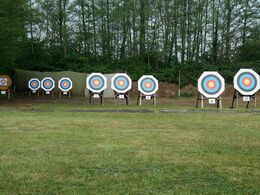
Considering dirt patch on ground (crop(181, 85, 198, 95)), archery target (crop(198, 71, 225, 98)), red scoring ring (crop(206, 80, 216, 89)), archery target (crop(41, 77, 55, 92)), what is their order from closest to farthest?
archery target (crop(198, 71, 225, 98))
red scoring ring (crop(206, 80, 216, 89))
archery target (crop(41, 77, 55, 92))
dirt patch on ground (crop(181, 85, 198, 95))

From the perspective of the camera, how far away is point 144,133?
19.9 feet

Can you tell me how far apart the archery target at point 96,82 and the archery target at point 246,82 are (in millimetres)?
5483

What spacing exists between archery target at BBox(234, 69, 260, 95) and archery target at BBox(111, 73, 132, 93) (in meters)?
4.43

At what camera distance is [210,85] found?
45.2ft

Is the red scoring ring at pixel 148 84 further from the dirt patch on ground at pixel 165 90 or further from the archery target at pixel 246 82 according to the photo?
the dirt patch on ground at pixel 165 90

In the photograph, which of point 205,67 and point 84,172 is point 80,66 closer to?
point 205,67

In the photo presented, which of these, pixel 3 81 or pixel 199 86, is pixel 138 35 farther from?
pixel 199 86

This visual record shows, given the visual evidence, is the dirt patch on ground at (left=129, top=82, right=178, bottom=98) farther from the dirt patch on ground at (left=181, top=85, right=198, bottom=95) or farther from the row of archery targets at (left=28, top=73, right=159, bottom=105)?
the row of archery targets at (left=28, top=73, right=159, bottom=105)

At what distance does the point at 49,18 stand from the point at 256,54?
16.7m

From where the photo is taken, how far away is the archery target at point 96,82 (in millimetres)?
15523

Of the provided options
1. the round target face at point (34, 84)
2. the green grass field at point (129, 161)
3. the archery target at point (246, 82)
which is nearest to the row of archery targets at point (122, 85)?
the archery target at point (246, 82)

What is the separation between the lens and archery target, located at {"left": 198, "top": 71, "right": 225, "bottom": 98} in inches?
534

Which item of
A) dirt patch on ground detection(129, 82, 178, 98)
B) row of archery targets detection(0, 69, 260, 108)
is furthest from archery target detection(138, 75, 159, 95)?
dirt patch on ground detection(129, 82, 178, 98)

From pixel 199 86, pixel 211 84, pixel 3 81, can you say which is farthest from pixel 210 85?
pixel 3 81
